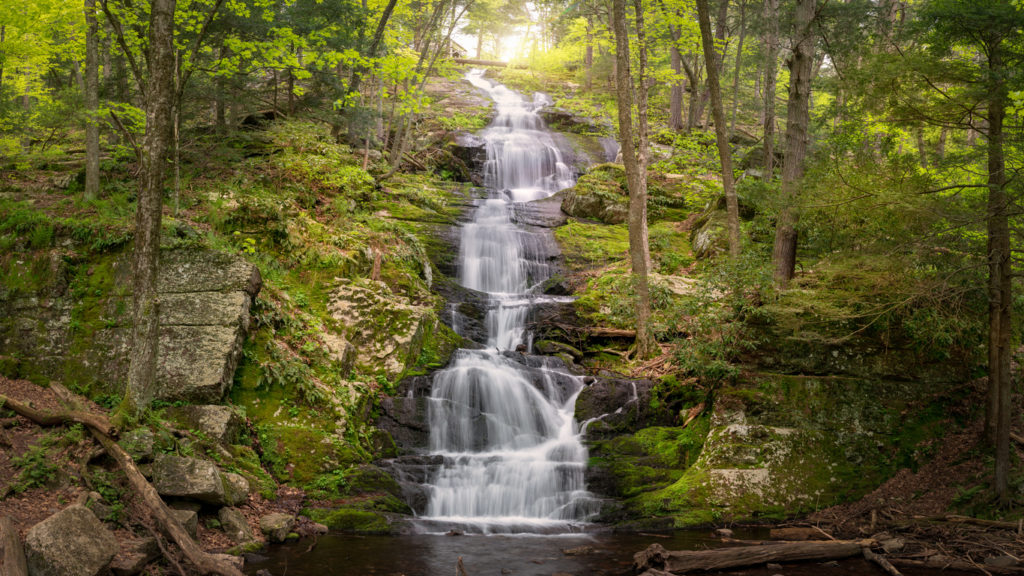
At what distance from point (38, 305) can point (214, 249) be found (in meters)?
2.50

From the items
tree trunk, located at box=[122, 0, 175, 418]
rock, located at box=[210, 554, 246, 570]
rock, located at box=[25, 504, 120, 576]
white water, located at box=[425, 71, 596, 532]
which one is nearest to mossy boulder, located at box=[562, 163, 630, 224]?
white water, located at box=[425, 71, 596, 532]

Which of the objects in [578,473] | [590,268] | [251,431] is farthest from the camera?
[590,268]

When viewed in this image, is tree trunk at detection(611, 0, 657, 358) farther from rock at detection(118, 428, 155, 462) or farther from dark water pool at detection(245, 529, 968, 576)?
rock at detection(118, 428, 155, 462)

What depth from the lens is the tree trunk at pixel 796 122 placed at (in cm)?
996

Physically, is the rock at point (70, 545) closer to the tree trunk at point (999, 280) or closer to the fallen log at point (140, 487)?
the fallen log at point (140, 487)

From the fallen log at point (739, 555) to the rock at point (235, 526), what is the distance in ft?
14.0

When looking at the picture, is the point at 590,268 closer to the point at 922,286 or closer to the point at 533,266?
the point at 533,266

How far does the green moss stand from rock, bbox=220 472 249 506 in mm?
813

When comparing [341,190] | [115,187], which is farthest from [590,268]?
[115,187]

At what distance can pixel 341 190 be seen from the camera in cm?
1456

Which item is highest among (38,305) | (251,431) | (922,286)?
(922,286)

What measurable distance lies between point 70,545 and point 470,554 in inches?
152

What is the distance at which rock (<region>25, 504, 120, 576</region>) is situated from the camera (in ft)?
15.4

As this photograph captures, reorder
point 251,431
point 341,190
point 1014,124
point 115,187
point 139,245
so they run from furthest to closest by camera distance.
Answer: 1. point 341,190
2. point 115,187
3. point 251,431
4. point 1014,124
5. point 139,245
